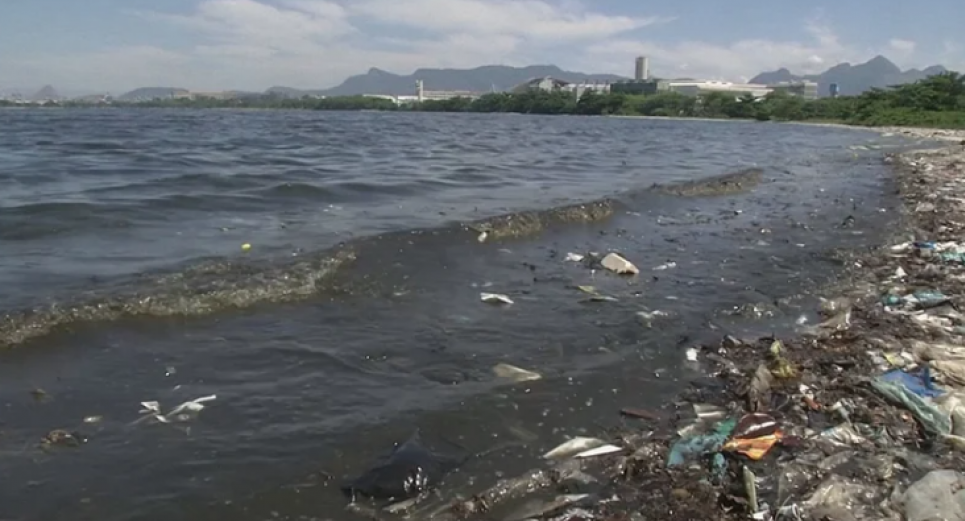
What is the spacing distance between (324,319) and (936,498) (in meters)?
5.43

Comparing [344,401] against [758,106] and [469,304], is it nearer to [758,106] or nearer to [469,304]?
[469,304]

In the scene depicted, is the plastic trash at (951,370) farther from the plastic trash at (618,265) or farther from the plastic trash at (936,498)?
the plastic trash at (618,265)

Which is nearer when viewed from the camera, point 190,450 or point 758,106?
point 190,450

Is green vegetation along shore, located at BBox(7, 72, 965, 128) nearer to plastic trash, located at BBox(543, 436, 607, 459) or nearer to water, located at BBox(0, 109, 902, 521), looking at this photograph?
water, located at BBox(0, 109, 902, 521)

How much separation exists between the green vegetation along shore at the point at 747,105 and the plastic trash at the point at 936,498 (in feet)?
235

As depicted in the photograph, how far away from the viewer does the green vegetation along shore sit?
78625mm

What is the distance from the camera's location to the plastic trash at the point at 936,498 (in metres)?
3.31

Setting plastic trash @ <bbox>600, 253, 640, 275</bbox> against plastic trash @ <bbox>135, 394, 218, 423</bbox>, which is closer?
plastic trash @ <bbox>135, 394, 218, 423</bbox>

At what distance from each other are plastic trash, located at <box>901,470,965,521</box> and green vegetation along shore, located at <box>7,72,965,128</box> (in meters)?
71.7

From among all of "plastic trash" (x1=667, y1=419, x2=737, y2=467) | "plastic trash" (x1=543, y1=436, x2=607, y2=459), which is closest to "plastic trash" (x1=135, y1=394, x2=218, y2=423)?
"plastic trash" (x1=543, y1=436, x2=607, y2=459)

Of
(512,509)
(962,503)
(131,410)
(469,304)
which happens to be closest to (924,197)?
(469,304)

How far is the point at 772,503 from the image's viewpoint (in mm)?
3668

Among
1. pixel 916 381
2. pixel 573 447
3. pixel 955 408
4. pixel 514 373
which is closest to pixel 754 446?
pixel 573 447

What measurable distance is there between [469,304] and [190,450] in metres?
Result: 3.91
